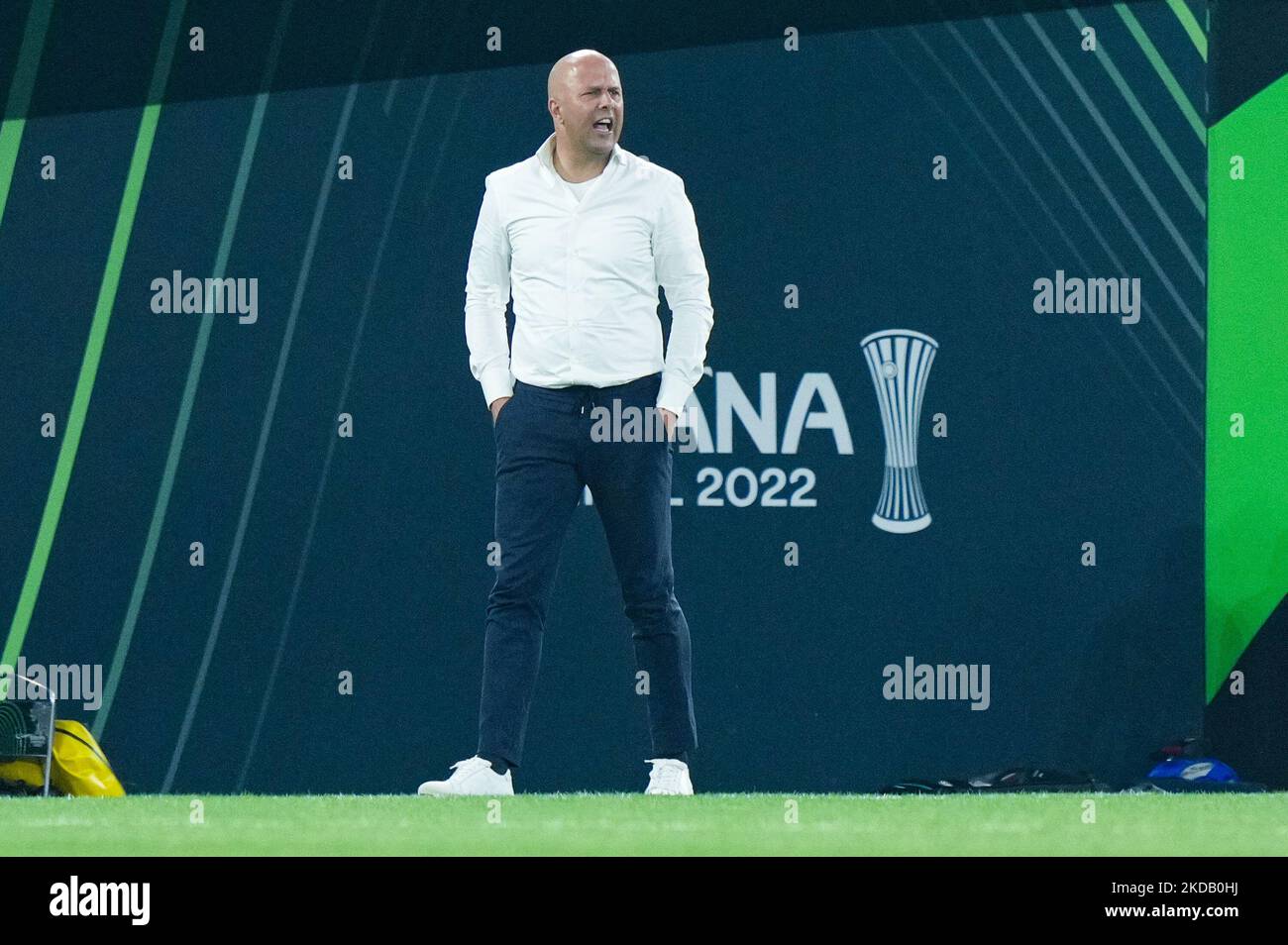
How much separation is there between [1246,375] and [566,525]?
2872mm

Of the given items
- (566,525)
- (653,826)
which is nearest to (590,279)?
(566,525)

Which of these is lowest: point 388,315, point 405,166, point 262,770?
point 262,770

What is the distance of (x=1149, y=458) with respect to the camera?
6688 millimetres

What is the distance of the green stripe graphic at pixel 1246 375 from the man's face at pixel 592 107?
2614 mm

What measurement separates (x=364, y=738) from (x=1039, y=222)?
2800 mm

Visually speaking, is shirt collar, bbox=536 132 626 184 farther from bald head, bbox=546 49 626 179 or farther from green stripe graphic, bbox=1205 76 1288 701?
green stripe graphic, bbox=1205 76 1288 701

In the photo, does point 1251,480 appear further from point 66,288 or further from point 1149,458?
point 66,288

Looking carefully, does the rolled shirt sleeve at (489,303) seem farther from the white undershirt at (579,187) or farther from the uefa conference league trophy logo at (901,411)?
A: the uefa conference league trophy logo at (901,411)

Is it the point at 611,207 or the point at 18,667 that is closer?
the point at 611,207

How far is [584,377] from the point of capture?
4.97 m

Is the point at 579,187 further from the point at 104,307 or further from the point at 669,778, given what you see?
the point at 104,307

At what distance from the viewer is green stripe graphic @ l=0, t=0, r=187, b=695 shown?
661cm
